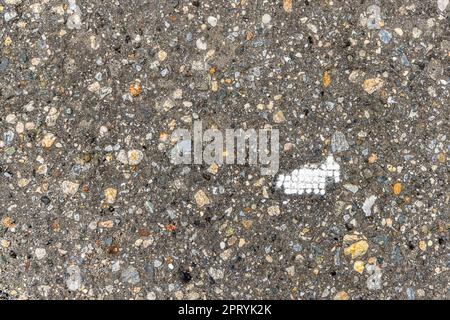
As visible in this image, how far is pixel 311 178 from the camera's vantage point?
9.32 feet

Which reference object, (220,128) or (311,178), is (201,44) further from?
(311,178)

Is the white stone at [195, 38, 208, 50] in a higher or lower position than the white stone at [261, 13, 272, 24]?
lower

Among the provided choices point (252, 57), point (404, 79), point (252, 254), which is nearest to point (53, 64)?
point (252, 57)

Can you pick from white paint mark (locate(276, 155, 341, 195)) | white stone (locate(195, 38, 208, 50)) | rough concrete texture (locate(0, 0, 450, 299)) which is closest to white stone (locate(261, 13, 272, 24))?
rough concrete texture (locate(0, 0, 450, 299))

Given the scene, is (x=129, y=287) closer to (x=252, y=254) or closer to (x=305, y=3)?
(x=252, y=254)

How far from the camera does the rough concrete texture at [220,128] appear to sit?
9.23ft

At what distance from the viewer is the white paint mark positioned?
284 cm

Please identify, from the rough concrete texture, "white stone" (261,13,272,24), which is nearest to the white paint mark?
the rough concrete texture

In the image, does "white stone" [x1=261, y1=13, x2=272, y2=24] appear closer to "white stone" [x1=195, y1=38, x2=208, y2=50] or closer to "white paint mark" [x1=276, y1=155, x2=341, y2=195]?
"white stone" [x1=195, y1=38, x2=208, y2=50]

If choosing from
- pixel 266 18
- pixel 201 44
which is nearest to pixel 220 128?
pixel 201 44

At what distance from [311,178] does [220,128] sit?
0.60 m

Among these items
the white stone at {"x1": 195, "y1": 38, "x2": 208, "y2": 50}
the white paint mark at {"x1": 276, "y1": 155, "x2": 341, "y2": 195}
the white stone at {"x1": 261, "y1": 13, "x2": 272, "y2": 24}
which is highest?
the white stone at {"x1": 261, "y1": 13, "x2": 272, "y2": 24}

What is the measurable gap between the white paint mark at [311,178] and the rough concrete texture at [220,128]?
4 cm

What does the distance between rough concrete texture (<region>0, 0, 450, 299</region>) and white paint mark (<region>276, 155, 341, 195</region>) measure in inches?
1.6
